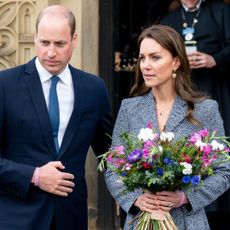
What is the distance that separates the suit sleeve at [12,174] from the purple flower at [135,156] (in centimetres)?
69

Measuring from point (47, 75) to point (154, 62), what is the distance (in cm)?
64

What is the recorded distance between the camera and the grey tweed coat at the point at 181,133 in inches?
181

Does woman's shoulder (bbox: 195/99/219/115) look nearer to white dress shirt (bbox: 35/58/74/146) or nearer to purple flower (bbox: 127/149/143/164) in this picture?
purple flower (bbox: 127/149/143/164)

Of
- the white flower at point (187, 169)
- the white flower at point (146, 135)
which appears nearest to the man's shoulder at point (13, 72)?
the white flower at point (146, 135)

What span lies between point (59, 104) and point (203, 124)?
840 mm

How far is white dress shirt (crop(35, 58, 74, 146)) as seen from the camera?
4863mm

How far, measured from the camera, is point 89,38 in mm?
7477

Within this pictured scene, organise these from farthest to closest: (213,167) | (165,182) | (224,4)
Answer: (224,4) → (213,167) → (165,182)

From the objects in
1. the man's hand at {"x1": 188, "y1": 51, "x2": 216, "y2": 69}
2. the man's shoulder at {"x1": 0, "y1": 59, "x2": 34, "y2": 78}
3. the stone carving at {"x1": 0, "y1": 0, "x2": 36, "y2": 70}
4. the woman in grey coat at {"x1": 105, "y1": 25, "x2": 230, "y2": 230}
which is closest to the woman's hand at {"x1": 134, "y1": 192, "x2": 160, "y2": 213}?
the woman in grey coat at {"x1": 105, "y1": 25, "x2": 230, "y2": 230}

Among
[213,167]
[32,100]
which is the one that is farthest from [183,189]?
[32,100]

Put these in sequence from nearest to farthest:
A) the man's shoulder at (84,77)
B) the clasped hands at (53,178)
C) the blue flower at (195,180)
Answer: the blue flower at (195,180) < the clasped hands at (53,178) < the man's shoulder at (84,77)

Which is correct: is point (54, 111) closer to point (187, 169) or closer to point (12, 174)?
point (12, 174)

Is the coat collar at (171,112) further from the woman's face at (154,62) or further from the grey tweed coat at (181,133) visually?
the woman's face at (154,62)

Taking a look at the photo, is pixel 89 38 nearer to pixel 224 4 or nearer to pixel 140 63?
pixel 224 4
